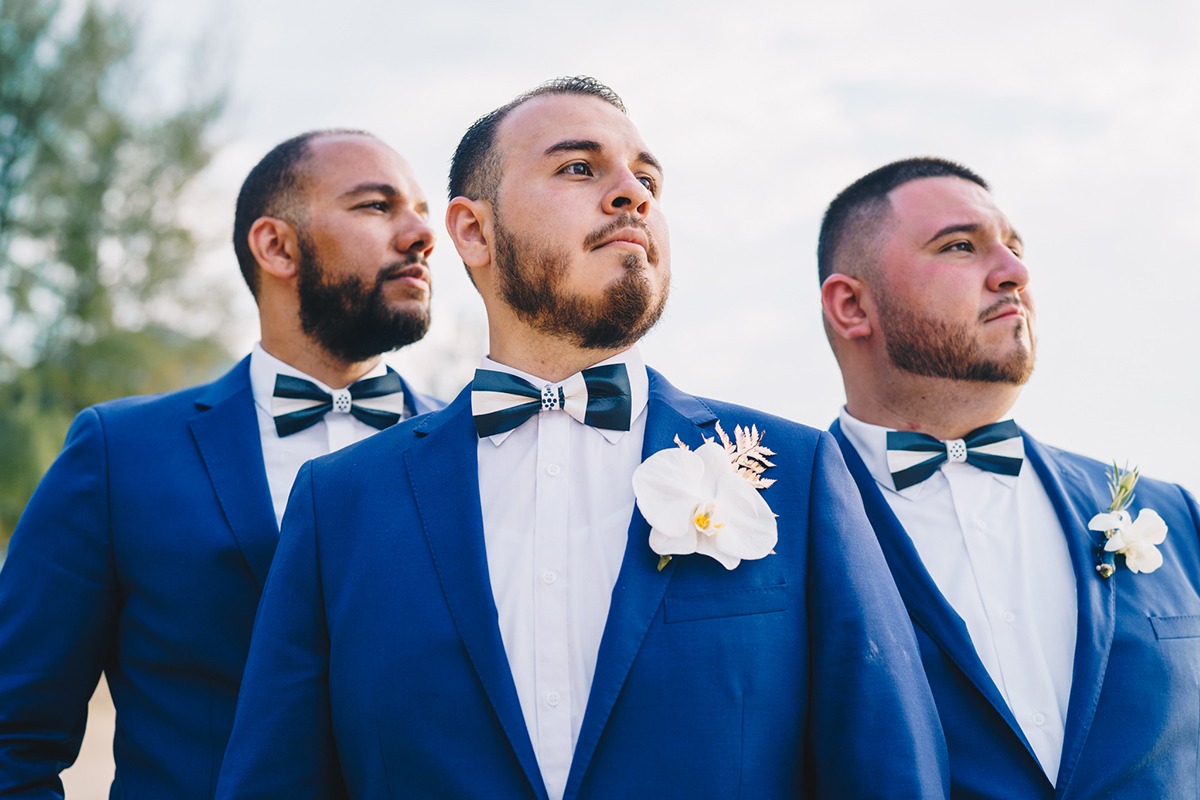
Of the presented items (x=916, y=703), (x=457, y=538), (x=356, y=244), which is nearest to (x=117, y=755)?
(x=457, y=538)

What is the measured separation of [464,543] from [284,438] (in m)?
1.41

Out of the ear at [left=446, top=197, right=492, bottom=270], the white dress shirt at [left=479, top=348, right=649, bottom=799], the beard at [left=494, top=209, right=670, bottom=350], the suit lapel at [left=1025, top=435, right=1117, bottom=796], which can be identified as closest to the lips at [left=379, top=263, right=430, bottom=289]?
the ear at [left=446, top=197, right=492, bottom=270]

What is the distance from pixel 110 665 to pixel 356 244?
5.32 feet

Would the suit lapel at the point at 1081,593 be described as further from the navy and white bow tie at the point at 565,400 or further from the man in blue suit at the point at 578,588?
the navy and white bow tie at the point at 565,400

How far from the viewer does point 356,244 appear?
13.6 feet

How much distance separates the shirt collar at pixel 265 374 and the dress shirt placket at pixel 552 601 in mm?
1374

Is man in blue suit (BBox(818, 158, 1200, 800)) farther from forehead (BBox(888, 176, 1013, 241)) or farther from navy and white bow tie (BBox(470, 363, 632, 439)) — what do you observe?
navy and white bow tie (BBox(470, 363, 632, 439))

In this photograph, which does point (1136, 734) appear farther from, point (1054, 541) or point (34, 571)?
point (34, 571)

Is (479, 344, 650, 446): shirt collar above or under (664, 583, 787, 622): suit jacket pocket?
above

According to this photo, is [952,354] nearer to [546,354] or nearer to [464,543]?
[546,354]

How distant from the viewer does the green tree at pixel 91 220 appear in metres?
20.1

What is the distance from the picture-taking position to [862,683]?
2518 millimetres

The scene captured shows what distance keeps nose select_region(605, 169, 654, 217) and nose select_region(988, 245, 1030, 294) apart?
1.40m

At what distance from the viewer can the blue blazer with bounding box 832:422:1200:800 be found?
3090 mm
